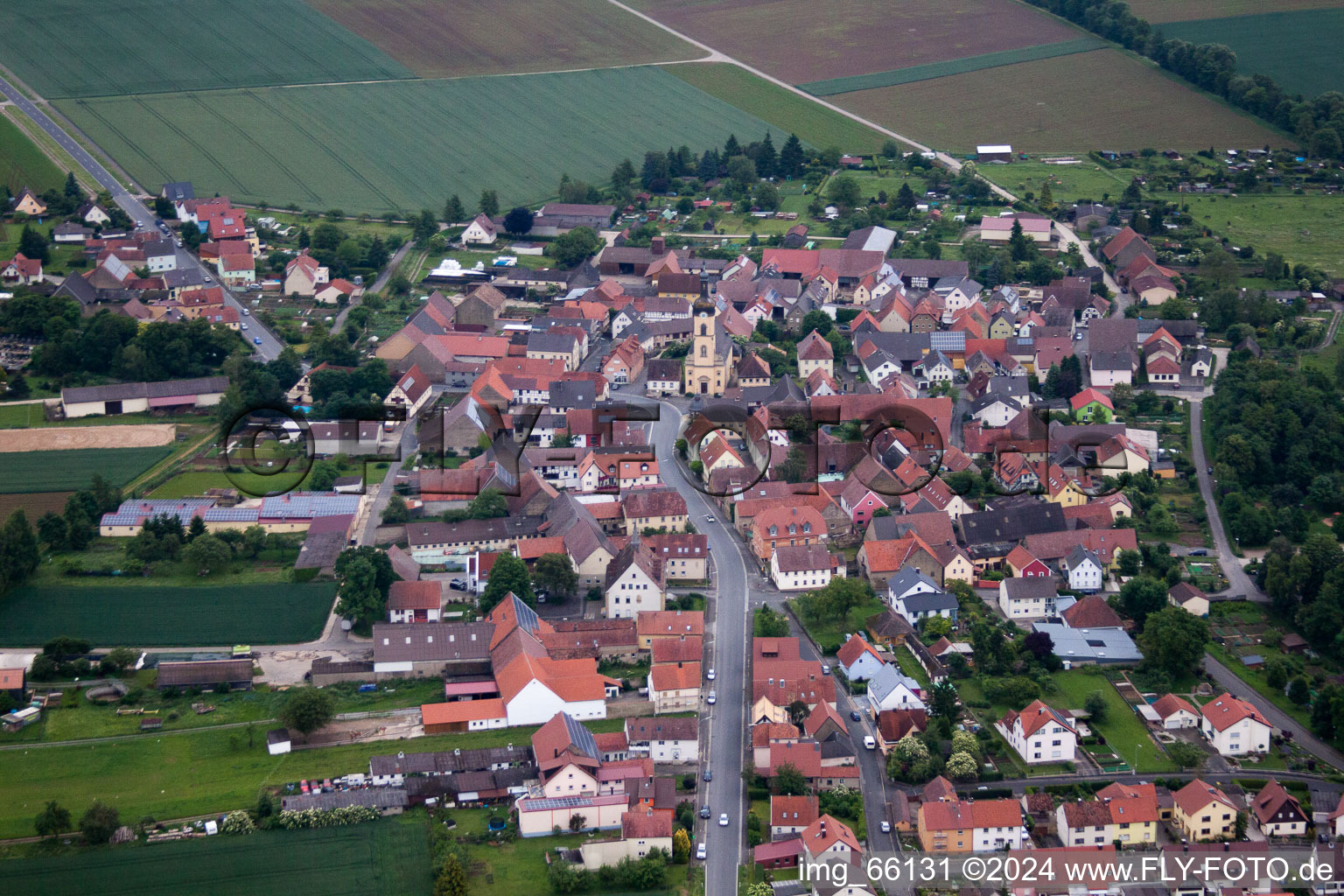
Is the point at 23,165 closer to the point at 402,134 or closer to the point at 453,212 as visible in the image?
the point at 402,134

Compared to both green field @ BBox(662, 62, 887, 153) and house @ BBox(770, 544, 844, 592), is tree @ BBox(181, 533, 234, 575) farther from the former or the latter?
green field @ BBox(662, 62, 887, 153)

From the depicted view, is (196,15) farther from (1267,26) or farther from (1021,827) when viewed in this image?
(1021,827)

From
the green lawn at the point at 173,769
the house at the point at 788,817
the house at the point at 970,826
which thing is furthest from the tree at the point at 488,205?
the house at the point at 970,826

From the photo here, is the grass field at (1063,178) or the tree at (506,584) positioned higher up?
the grass field at (1063,178)

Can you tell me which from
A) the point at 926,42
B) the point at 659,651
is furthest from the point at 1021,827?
the point at 926,42

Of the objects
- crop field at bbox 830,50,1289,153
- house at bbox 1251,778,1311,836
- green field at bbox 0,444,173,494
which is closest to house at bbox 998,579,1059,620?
house at bbox 1251,778,1311,836

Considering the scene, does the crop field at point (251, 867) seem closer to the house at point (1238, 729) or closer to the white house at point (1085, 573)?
the house at point (1238, 729)
